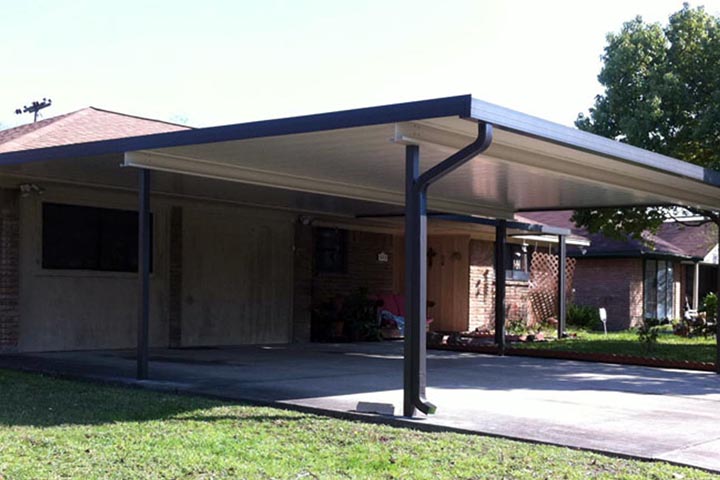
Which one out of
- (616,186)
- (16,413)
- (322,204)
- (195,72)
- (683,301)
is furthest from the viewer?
(195,72)

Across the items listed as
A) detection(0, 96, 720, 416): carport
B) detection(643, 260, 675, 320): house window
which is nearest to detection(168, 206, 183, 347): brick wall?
detection(0, 96, 720, 416): carport

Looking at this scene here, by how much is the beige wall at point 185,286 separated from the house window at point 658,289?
553 inches

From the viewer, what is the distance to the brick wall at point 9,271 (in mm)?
13641

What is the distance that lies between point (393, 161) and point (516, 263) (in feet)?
45.3

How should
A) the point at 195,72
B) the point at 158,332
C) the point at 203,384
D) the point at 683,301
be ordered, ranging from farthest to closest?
the point at 195,72 → the point at 683,301 → the point at 158,332 → the point at 203,384

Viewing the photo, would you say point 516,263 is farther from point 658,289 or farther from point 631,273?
point 658,289

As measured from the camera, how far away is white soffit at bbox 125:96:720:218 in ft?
30.0

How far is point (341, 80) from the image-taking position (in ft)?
142

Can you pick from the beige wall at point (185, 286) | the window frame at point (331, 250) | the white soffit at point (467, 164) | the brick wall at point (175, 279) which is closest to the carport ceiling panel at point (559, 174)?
the white soffit at point (467, 164)

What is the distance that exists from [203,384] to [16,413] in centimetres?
256

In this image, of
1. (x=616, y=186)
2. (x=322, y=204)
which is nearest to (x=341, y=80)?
(x=322, y=204)

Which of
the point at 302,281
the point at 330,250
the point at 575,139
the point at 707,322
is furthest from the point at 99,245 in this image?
the point at 707,322

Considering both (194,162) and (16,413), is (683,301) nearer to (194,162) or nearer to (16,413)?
(194,162)

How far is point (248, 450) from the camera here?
6.86m
